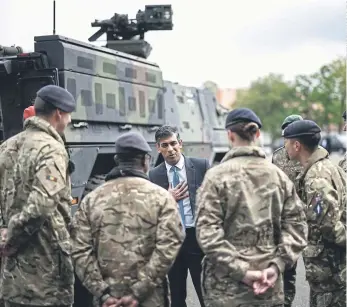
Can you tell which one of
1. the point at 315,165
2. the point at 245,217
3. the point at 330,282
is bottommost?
the point at 330,282

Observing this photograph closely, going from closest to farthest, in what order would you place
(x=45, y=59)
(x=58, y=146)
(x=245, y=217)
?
(x=245, y=217) → (x=58, y=146) → (x=45, y=59)

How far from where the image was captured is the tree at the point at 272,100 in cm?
6269

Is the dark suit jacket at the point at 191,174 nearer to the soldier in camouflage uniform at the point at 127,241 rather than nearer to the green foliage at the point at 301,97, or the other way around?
the soldier in camouflage uniform at the point at 127,241

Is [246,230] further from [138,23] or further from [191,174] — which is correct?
[138,23]

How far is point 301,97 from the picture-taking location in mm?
55938

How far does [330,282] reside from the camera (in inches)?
185

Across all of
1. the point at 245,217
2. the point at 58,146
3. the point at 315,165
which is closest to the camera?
the point at 245,217

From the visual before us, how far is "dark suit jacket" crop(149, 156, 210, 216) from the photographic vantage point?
17.9 feet

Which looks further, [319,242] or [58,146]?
[319,242]

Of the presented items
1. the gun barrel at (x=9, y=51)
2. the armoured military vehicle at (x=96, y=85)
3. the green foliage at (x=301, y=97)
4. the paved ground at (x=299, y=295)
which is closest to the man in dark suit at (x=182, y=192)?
the paved ground at (x=299, y=295)

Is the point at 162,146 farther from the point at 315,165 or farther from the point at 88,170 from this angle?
the point at 88,170

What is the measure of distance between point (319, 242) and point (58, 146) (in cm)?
185

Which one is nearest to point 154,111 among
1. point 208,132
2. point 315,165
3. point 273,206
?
point 208,132

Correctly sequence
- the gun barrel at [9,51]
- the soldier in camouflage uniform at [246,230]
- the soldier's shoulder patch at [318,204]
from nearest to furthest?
the soldier in camouflage uniform at [246,230] → the soldier's shoulder patch at [318,204] → the gun barrel at [9,51]
